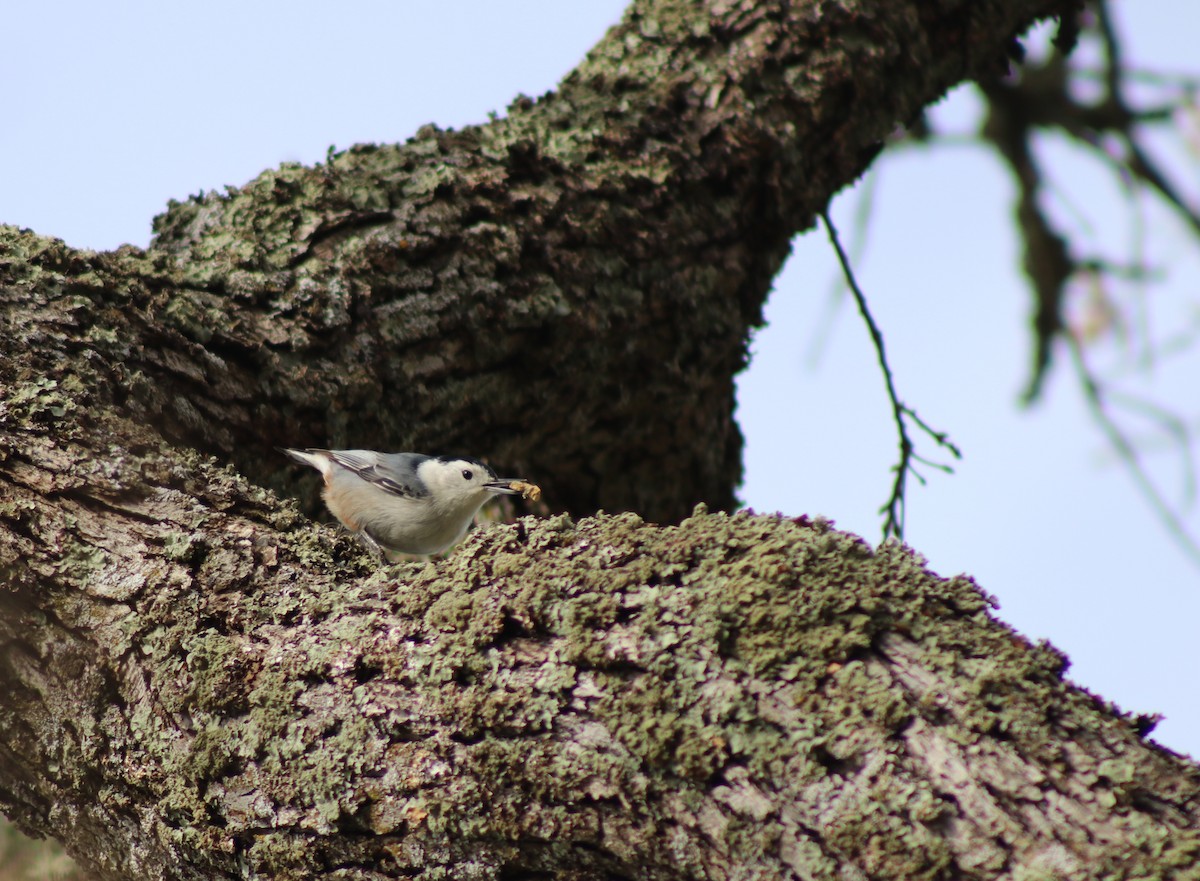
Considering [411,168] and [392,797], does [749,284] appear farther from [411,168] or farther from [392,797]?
[392,797]

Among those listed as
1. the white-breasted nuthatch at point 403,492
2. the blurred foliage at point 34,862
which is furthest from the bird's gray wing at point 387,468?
the blurred foliage at point 34,862

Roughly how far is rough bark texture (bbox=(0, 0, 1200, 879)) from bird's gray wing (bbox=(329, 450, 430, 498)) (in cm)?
7

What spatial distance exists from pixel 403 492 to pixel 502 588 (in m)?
1.54

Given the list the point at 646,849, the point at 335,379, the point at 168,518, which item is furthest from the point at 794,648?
the point at 335,379

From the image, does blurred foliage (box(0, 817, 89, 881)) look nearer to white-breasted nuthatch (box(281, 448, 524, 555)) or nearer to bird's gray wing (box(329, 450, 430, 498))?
white-breasted nuthatch (box(281, 448, 524, 555))

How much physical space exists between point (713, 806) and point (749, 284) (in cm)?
246

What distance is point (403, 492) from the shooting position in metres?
3.25

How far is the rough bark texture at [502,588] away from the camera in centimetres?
147

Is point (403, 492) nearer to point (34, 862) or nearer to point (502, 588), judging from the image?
point (34, 862)

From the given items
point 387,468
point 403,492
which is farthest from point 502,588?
point 403,492

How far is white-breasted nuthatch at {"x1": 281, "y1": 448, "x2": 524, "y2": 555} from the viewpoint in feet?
10.1

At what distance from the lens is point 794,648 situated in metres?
1.57

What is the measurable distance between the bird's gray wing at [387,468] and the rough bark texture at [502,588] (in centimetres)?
7

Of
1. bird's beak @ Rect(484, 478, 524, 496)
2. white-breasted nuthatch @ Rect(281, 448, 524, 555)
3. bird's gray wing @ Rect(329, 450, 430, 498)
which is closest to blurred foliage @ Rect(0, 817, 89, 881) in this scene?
white-breasted nuthatch @ Rect(281, 448, 524, 555)
